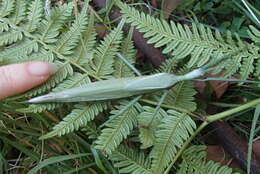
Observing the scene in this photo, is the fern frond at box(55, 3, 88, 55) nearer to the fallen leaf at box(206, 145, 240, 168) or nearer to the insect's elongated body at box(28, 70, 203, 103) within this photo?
the insect's elongated body at box(28, 70, 203, 103)

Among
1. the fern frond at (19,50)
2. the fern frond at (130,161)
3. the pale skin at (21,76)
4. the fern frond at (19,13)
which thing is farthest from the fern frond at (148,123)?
the fern frond at (19,13)

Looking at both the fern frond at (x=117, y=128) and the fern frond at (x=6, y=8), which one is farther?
the fern frond at (x=6, y=8)

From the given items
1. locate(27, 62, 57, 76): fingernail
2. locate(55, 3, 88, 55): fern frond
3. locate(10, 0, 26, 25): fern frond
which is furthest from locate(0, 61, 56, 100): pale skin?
locate(10, 0, 26, 25): fern frond

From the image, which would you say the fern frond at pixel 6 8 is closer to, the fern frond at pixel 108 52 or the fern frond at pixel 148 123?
the fern frond at pixel 108 52

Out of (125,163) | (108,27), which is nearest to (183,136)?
(125,163)

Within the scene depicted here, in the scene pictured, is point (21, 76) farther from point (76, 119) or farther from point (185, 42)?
point (185, 42)

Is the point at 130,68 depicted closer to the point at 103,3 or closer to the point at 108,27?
the point at 108,27

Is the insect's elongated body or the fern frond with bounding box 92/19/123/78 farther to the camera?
the fern frond with bounding box 92/19/123/78
